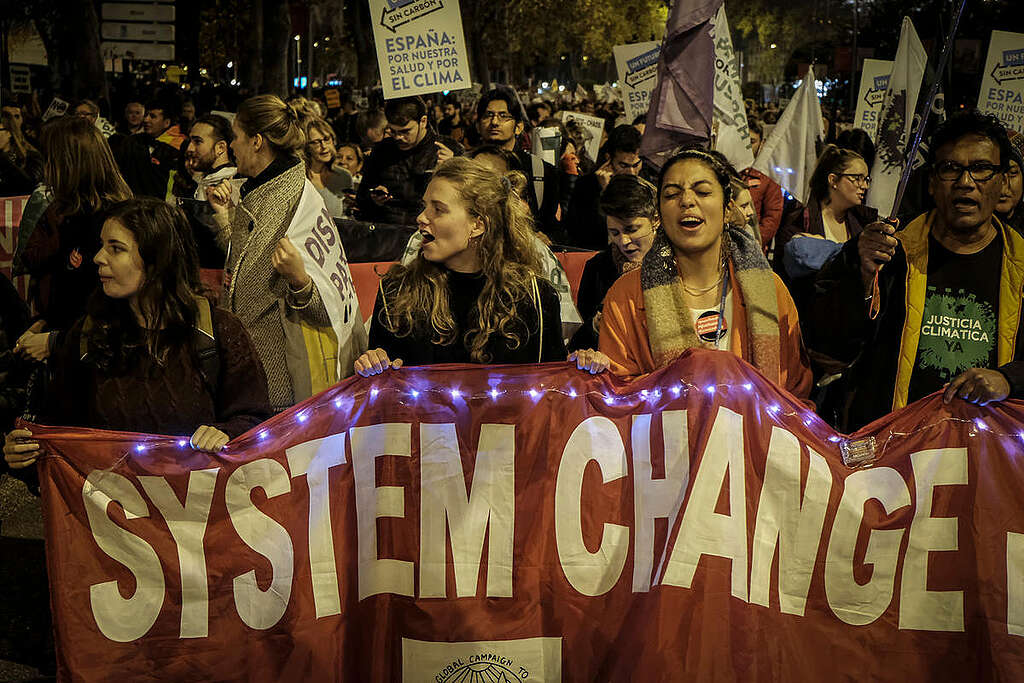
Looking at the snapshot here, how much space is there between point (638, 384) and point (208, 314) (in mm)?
1561

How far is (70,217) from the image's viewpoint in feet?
18.8

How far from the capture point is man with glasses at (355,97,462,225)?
8711mm

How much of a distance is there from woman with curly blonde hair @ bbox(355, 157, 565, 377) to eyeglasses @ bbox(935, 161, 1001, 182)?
1505mm

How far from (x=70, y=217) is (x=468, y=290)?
244 cm

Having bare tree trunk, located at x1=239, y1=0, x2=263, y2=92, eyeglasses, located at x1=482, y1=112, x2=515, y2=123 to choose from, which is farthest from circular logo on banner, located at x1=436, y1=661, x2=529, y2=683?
bare tree trunk, located at x1=239, y1=0, x2=263, y2=92

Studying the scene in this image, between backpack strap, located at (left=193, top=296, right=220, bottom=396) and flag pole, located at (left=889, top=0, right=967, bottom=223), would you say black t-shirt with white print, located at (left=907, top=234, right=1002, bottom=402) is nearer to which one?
flag pole, located at (left=889, top=0, right=967, bottom=223)

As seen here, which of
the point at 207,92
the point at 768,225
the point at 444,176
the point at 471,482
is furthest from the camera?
the point at 207,92

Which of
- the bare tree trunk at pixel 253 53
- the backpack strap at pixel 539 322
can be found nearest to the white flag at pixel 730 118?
the backpack strap at pixel 539 322

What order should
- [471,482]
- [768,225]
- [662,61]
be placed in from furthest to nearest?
[768,225] < [662,61] < [471,482]

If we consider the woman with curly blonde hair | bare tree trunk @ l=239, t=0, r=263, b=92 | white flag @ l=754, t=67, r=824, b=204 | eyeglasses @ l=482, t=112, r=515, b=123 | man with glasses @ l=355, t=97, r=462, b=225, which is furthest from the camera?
bare tree trunk @ l=239, t=0, r=263, b=92

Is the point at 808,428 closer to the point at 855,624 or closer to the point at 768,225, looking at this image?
the point at 855,624

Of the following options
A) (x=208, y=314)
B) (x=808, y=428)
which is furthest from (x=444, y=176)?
(x=808, y=428)

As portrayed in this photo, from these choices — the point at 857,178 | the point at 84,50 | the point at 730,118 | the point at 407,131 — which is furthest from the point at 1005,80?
the point at 84,50

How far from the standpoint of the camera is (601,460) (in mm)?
4004
